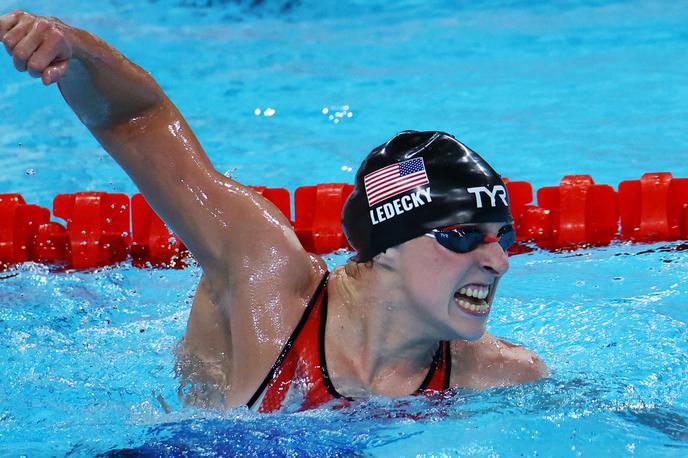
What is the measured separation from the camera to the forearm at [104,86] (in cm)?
230

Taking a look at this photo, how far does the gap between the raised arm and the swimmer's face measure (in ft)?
1.19

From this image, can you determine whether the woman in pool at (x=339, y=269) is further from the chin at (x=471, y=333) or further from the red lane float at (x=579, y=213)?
the red lane float at (x=579, y=213)

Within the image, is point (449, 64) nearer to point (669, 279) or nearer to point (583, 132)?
point (583, 132)

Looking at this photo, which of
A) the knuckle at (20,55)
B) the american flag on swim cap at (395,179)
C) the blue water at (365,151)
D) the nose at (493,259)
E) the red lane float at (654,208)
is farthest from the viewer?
the red lane float at (654,208)

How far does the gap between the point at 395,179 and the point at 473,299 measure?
36 centimetres

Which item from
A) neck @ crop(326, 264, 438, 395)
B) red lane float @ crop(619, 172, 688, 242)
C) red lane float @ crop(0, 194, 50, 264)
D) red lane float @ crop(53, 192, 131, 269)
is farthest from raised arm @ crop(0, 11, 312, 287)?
red lane float @ crop(619, 172, 688, 242)

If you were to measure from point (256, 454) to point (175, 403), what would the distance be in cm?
88

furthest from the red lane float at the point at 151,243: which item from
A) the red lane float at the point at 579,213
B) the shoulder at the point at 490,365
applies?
the shoulder at the point at 490,365

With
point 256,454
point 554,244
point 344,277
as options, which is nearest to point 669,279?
point 554,244

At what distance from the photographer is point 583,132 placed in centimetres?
671

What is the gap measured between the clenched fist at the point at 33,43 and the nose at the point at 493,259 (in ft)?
3.43

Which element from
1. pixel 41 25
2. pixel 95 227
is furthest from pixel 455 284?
pixel 95 227

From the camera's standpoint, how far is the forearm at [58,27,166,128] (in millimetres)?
2297

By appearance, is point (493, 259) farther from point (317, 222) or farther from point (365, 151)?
point (365, 151)
